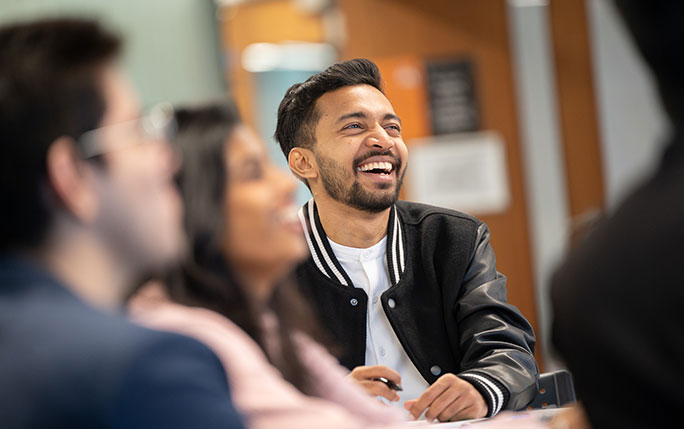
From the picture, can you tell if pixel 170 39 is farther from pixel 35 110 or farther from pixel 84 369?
pixel 84 369

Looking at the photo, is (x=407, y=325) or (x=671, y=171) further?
(x=407, y=325)

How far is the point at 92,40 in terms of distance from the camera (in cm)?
65

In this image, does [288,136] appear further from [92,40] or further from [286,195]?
[92,40]

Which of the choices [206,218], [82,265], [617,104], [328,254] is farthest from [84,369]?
[617,104]

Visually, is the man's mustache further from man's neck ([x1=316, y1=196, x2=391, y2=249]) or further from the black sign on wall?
the black sign on wall

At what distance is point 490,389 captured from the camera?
104 centimetres

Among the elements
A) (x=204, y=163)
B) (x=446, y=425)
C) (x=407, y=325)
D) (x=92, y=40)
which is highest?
(x=92, y=40)

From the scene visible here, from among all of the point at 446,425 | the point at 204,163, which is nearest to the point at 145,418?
the point at 204,163

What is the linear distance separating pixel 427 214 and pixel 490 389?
9.0 inches

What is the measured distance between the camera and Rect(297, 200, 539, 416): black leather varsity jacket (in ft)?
3.39

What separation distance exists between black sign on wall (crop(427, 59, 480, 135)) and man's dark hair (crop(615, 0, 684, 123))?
825 mm

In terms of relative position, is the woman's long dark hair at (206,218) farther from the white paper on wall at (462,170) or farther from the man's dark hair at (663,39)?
the white paper on wall at (462,170)

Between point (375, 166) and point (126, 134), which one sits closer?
point (126, 134)

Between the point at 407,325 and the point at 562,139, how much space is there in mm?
1810
